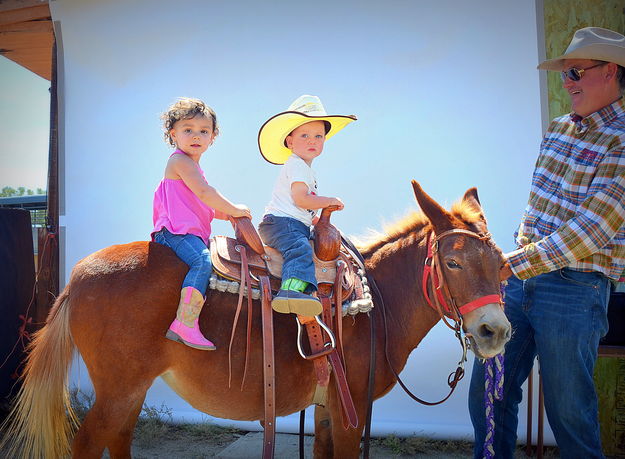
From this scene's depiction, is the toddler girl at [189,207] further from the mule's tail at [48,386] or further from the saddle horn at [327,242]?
the mule's tail at [48,386]

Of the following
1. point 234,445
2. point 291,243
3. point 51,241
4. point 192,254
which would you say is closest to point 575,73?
point 291,243

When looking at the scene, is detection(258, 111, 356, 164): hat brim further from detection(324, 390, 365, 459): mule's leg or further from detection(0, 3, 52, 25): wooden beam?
detection(0, 3, 52, 25): wooden beam

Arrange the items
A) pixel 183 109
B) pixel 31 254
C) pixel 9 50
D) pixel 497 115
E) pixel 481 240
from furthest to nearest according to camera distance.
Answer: pixel 9 50
pixel 31 254
pixel 497 115
pixel 183 109
pixel 481 240

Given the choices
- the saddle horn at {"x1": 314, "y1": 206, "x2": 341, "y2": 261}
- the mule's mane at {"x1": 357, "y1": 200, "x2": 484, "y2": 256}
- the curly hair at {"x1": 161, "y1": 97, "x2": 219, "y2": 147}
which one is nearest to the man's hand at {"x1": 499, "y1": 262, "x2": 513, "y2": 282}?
the mule's mane at {"x1": 357, "y1": 200, "x2": 484, "y2": 256}

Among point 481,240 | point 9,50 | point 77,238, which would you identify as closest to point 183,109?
point 481,240

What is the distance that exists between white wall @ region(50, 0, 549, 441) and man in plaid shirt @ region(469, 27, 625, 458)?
5.16 feet

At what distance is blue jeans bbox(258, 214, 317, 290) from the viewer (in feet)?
8.31

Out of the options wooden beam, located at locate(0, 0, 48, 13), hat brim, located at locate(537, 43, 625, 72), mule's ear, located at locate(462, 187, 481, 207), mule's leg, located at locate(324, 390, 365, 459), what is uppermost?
wooden beam, located at locate(0, 0, 48, 13)

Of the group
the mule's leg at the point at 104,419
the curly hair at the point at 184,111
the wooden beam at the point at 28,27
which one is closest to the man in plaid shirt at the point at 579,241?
the curly hair at the point at 184,111

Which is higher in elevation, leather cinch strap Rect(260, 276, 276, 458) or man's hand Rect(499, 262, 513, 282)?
man's hand Rect(499, 262, 513, 282)

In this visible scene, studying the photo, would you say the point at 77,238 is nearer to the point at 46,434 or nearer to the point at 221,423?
the point at 221,423

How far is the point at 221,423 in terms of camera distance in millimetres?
4688

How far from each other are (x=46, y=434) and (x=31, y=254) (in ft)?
9.45

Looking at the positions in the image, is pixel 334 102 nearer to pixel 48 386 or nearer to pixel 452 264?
pixel 452 264
